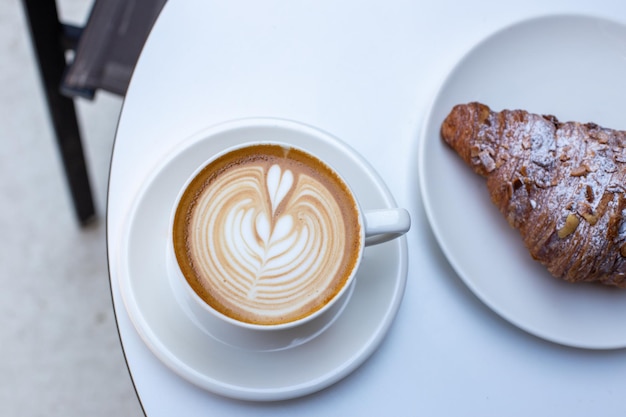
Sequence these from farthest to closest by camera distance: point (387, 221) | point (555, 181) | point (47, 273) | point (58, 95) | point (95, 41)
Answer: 1. point (47, 273)
2. point (58, 95)
3. point (95, 41)
4. point (555, 181)
5. point (387, 221)

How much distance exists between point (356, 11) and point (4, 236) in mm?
1196

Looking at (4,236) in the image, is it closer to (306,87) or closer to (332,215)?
(306,87)

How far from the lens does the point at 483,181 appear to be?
964 millimetres

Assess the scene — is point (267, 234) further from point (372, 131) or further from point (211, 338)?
point (372, 131)

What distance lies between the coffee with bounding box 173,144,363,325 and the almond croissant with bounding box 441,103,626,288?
0.77 feet

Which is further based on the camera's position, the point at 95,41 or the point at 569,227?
the point at 95,41

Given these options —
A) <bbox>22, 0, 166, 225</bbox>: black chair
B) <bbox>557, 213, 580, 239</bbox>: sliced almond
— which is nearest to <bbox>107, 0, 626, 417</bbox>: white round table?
<bbox>557, 213, 580, 239</bbox>: sliced almond

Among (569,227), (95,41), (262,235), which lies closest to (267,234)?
(262,235)

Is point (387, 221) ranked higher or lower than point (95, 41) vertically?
higher

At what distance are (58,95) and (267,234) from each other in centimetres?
79

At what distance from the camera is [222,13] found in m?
1.00

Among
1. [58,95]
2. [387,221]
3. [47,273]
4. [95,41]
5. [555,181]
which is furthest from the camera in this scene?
[47,273]

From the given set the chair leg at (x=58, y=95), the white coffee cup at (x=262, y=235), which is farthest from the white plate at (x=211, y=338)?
the chair leg at (x=58, y=95)

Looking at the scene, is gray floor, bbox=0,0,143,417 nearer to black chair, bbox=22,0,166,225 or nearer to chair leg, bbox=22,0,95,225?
chair leg, bbox=22,0,95,225
